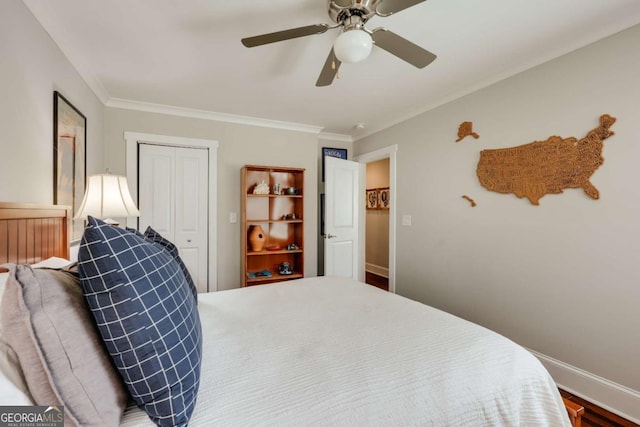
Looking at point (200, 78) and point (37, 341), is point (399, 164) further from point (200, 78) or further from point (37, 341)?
point (37, 341)

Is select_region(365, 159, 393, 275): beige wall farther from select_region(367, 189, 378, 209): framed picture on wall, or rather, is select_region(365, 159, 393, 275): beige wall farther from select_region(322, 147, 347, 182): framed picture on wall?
select_region(322, 147, 347, 182): framed picture on wall

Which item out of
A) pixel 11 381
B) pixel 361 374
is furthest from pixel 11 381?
pixel 361 374

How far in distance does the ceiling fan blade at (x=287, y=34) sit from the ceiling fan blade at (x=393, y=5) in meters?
0.29

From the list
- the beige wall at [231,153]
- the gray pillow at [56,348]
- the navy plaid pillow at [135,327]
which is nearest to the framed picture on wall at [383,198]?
the beige wall at [231,153]

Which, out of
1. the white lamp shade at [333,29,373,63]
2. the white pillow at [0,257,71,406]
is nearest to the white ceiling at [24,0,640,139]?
the white lamp shade at [333,29,373,63]

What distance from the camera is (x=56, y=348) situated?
2.08 ft

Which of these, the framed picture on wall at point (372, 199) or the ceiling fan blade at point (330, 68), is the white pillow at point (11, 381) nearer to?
the ceiling fan blade at point (330, 68)

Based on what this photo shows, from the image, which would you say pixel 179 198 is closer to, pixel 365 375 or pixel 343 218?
pixel 343 218

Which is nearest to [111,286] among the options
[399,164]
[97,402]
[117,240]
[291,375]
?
[117,240]

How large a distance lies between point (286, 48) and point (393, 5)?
93 centimetres

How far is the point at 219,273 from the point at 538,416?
3063 mm

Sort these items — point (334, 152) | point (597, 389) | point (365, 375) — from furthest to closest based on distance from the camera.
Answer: point (334, 152) < point (597, 389) < point (365, 375)

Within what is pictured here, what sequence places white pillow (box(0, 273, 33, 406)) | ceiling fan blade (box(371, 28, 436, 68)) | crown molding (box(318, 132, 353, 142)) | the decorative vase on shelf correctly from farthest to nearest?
crown molding (box(318, 132, 353, 142)) → the decorative vase on shelf → ceiling fan blade (box(371, 28, 436, 68)) → white pillow (box(0, 273, 33, 406))

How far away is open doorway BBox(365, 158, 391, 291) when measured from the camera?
5240mm
